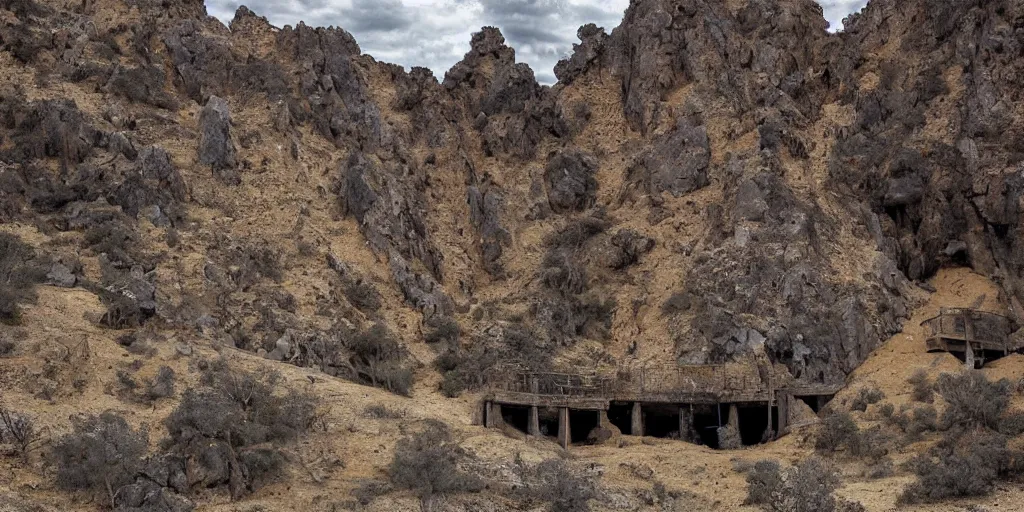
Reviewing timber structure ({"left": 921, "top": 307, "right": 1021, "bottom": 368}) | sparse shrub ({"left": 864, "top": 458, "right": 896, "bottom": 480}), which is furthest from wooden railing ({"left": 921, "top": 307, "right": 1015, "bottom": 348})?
sparse shrub ({"left": 864, "top": 458, "right": 896, "bottom": 480})

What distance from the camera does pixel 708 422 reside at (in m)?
41.9

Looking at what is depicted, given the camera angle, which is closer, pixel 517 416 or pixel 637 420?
pixel 637 420

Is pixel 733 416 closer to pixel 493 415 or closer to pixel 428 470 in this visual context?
pixel 493 415

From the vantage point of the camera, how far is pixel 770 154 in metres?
49.6

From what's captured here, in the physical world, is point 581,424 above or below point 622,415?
below

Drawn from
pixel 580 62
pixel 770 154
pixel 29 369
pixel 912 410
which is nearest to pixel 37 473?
pixel 29 369

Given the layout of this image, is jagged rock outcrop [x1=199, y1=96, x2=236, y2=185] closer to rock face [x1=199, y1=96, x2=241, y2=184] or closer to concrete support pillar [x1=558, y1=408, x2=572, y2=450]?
rock face [x1=199, y1=96, x2=241, y2=184]

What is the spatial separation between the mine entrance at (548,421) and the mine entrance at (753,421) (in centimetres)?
675

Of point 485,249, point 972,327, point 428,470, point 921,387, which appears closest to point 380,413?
point 428,470

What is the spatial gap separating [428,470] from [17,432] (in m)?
10.1

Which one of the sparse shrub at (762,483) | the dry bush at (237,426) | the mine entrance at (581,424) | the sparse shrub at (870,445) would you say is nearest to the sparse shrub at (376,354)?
the mine entrance at (581,424)

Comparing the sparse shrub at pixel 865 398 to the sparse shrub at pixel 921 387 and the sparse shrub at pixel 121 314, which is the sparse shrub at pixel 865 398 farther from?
the sparse shrub at pixel 121 314

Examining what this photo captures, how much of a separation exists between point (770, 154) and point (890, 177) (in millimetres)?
5183

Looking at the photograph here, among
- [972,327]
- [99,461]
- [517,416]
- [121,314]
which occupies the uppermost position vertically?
[972,327]
